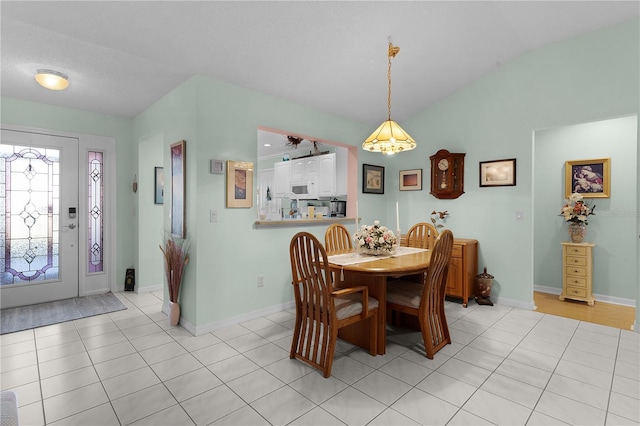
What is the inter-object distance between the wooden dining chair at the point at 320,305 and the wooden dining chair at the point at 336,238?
85 cm

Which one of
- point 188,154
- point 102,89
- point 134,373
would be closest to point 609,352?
point 134,373

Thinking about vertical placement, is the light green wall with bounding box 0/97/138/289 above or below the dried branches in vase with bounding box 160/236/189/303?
above

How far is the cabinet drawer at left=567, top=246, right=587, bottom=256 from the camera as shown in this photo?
13.2ft

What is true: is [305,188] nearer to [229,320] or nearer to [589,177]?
[229,320]

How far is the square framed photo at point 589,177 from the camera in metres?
4.06

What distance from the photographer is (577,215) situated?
406cm

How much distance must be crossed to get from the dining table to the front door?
3.53 metres

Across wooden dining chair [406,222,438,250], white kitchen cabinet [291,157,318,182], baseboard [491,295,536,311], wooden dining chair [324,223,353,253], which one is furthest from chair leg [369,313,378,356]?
white kitchen cabinet [291,157,318,182]

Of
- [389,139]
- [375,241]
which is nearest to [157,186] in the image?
[375,241]

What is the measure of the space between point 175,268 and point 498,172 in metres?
3.87

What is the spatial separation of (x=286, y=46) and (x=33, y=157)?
340 cm

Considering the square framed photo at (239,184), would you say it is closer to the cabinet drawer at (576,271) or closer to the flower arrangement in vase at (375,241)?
the flower arrangement in vase at (375,241)

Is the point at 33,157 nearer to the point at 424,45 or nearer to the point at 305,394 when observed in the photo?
the point at 305,394

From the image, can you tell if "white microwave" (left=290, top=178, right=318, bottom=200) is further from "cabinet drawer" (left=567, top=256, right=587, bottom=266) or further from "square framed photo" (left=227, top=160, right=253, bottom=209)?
"cabinet drawer" (left=567, top=256, right=587, bottom=266)
